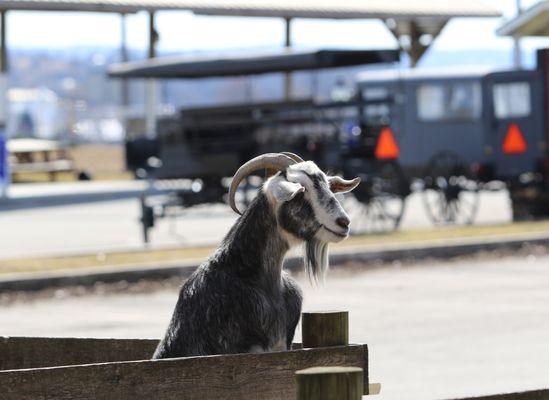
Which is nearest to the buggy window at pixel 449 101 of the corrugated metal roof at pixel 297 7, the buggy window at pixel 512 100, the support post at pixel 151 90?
the corrugated metal roof at pixel 297 7

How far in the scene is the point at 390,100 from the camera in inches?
1072

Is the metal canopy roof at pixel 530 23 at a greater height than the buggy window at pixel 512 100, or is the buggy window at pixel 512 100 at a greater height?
the metal canopy roof at pixel 530 23

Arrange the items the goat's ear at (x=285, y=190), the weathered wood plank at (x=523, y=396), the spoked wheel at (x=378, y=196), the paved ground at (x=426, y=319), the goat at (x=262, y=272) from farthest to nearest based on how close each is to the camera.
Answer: the spoked wheel at (x=378, y=196), the paved ground at (x=426, y=319), the goat's ear at (x=285, y=190), the goat at (x=262, y=272), the weathered wood plank at (x=523, y=396)

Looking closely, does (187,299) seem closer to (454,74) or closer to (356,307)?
(356,307)

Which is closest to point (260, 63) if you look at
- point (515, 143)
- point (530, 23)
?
point (515, 143)

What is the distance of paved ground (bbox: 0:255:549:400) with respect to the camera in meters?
10.4

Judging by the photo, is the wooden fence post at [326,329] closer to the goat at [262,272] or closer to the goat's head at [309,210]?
the goat at [262,272]

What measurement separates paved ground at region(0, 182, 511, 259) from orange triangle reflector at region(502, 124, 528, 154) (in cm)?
119

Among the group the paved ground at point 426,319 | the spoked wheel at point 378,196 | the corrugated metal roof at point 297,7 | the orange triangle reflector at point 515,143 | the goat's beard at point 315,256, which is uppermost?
the corrugated metal roof at point 297,7

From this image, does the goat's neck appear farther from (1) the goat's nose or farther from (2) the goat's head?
(1) the goat's nose

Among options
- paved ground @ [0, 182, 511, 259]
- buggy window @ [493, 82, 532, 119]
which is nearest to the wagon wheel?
paved ground @ [0, 182, 511, 259]

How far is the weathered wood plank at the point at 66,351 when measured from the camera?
6.82 meters

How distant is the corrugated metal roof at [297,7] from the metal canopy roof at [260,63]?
6539 mm

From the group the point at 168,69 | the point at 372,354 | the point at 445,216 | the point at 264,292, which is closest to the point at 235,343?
the point at 264,292
